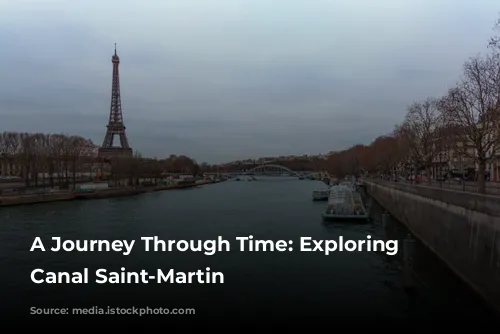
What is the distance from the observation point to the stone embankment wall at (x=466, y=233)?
10.4 meters

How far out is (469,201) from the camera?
12391 millimetres

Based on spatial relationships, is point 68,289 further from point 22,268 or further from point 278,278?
point 278,278

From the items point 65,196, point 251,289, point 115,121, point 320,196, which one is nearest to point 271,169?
point 115,121

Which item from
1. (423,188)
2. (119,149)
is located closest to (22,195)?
(423,188)

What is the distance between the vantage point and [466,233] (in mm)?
12398

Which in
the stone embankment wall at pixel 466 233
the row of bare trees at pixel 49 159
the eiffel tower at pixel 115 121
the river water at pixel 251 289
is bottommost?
the river water at pixel 251 289

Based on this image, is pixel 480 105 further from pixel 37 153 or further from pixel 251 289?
pixel 37 153

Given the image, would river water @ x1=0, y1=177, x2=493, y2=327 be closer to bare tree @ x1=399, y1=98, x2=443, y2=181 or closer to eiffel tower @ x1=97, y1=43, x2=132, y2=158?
bare tree @ x1=399, y1=98, x2=443, y2=181

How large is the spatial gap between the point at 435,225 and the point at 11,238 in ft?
63.2

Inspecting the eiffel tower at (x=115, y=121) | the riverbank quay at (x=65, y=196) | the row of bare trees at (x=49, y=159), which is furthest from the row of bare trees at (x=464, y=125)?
the eiffel tower at (x=115, y=121)

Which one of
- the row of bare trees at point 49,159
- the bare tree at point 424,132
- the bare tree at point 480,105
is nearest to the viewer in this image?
the bare tree at point 480,105

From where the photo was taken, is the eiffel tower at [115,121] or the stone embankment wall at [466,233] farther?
the eiffel tower at [115,121]

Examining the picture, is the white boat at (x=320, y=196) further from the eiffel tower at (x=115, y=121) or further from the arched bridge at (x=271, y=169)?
the arched bridge at (x=271, y=169)

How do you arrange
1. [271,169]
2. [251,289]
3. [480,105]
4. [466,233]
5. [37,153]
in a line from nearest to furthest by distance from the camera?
[251,289]
[466,233]
[480,105]
[37,153]
[271,169]
